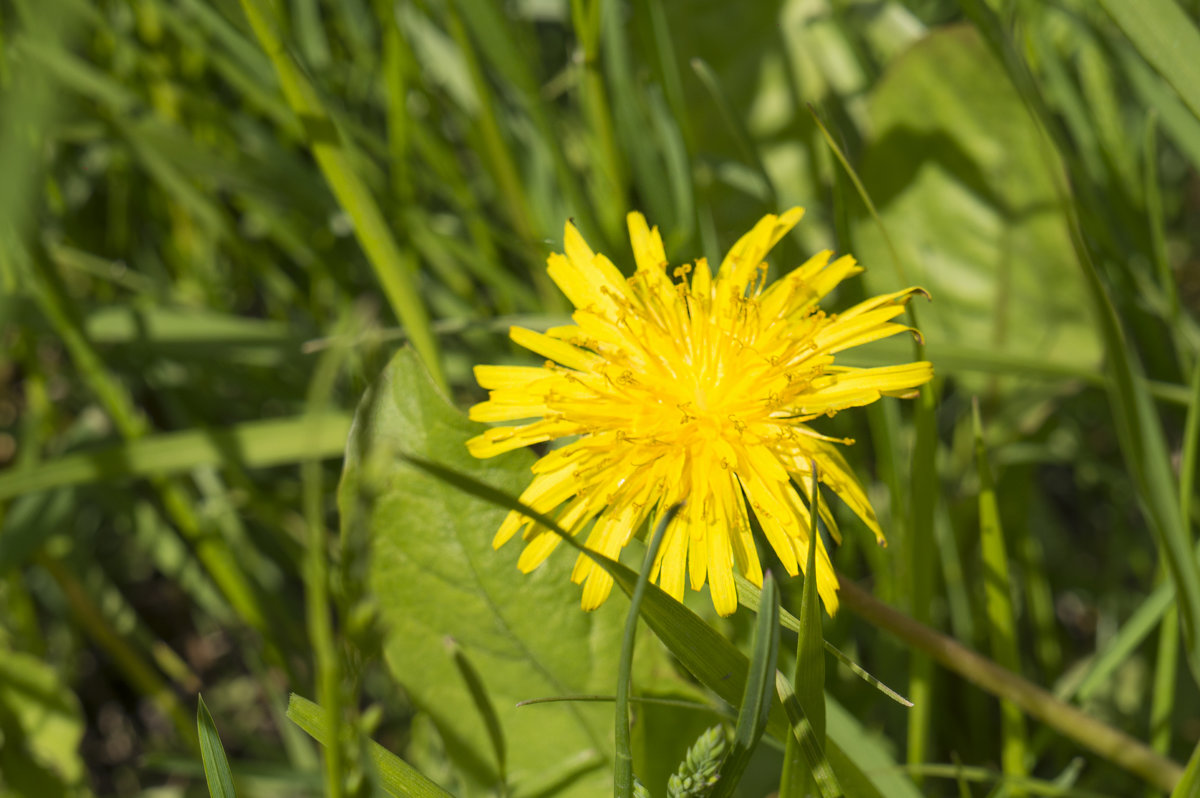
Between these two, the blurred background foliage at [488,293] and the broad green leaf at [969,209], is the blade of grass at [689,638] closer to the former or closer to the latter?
the blurred background foliage at [488,293]

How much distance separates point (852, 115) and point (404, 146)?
1.41m

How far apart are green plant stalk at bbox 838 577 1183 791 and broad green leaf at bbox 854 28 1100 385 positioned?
1190mm

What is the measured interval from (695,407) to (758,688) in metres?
0.58

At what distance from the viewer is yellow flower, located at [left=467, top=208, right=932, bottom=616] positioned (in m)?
1.47

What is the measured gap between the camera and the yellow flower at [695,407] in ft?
4.83

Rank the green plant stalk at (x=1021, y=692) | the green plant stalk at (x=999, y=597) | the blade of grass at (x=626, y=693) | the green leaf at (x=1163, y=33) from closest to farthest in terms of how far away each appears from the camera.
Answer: the blade of grass at (x=626, y=693)
the green leaf at (x=1163, y=33)
the green plant stalk at (x=1021, y=692)
the green plant stalk at (x=999, y=597)

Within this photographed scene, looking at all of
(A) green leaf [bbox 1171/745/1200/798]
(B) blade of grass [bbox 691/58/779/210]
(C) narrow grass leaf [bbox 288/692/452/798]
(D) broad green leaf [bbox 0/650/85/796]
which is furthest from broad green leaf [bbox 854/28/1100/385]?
(D) broad green leaf [bbox 0/650/85/796]

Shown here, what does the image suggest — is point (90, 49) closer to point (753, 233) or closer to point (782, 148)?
point (782, 148)

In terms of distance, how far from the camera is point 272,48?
1693 mm

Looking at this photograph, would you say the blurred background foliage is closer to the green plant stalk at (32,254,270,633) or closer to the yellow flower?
the green plant stalk at (32,254,270,633)

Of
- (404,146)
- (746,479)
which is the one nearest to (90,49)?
(404,146)

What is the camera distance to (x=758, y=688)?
1.13 metres

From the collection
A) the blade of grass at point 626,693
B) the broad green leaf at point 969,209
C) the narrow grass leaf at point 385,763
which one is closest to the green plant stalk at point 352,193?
the narrow grass leaf at point 385,763

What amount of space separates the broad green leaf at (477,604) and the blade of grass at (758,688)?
18.0 inches
